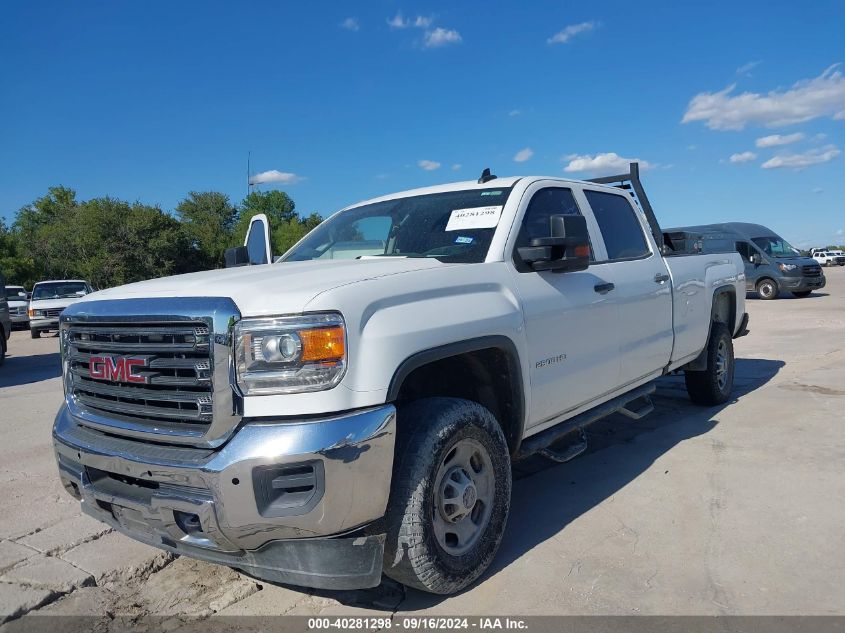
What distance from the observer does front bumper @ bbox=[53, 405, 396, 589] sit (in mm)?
2361

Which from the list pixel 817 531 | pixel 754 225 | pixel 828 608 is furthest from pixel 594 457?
pixel 754 225

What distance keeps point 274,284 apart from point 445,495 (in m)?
1.22

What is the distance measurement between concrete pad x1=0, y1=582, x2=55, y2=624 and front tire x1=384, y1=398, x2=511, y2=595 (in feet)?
5.72

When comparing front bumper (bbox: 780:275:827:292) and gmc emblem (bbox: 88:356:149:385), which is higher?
gmc emblem (bbox: 88:356:149:385)

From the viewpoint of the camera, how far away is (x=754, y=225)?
22.2 meters

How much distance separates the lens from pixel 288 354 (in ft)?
8.09

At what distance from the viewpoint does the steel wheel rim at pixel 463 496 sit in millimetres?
2916

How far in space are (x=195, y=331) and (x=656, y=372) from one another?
145 inches

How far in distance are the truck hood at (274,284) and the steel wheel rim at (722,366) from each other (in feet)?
13.7

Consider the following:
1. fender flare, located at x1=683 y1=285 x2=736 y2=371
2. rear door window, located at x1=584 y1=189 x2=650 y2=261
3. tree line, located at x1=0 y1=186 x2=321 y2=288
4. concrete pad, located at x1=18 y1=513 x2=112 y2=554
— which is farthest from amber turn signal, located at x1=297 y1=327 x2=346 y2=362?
tree line, located at x1=0 y1=186 x2=321 y2=288

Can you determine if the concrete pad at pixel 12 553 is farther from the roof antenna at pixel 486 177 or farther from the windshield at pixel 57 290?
the windshield at pixel 57 290

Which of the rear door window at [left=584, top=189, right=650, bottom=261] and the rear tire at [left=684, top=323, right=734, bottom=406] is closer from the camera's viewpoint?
the rear door window at [left=584, top=189, right=650, bottom=261]

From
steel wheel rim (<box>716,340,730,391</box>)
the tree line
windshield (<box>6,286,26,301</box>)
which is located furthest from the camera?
the tree line

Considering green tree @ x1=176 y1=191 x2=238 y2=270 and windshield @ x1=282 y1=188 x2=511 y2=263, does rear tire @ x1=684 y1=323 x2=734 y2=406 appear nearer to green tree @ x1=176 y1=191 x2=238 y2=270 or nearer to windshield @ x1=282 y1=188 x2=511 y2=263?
windshield @ x1=282 y1=188 x2=511 y2=263
